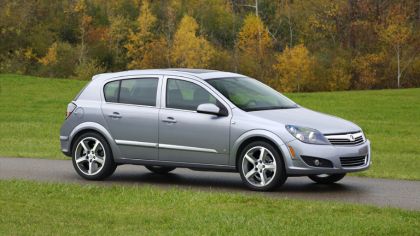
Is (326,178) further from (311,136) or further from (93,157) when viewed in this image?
(93,157)

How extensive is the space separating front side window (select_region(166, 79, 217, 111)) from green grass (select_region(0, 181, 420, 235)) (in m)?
1.63

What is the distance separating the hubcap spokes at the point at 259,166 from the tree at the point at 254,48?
240 feet

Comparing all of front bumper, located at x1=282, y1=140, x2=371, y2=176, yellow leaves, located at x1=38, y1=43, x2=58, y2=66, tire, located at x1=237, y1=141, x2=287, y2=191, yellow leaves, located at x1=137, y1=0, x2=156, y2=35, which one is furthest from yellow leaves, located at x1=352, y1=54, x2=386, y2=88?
front bumper, located at x1=282, y1=140, x2=371, y2=176

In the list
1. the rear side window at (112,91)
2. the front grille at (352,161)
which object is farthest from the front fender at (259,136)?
the rear side window at (112,91)

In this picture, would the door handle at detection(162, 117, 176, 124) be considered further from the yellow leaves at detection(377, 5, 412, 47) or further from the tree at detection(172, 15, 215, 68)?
the tree at detection(172, 15, 215, 68)

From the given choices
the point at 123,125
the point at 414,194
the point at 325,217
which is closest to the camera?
the point at 325,217

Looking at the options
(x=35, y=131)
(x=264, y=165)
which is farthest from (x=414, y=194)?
(x=35, y=131)

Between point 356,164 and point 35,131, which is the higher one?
point 356,164

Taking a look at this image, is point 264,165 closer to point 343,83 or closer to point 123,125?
point 123,125

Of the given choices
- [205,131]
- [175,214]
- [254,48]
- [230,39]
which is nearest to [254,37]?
[254,48]

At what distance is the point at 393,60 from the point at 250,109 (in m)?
67.1

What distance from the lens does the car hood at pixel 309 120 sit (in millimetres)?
12211

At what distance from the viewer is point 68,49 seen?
90.6 meters

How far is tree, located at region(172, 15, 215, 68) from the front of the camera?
8725 centimetres
